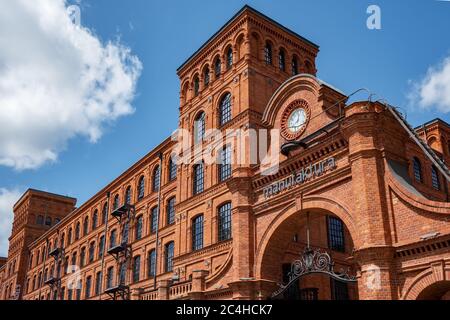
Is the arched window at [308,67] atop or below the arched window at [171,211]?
atop

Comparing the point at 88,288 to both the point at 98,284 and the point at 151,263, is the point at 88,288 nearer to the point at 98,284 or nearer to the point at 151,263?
the point at 98,284

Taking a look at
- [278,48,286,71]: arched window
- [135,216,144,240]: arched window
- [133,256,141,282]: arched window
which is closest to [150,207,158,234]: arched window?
[135,216,144,240]: arched window

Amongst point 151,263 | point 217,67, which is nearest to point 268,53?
point 217,67

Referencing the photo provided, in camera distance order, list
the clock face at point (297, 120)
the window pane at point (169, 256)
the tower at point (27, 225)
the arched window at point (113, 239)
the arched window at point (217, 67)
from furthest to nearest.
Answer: the tower at point (27, 225)
the arched window at point (113, 239)
the window pane at point (169, 256)
the arched window at point (217, 67)
the clock face at point (297, 120)

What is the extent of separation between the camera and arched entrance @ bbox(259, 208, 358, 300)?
18.6 meters

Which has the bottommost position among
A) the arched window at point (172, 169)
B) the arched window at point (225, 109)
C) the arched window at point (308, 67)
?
the arched window at point (172, 169)

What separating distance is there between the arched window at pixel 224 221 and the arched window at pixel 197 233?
2.25m

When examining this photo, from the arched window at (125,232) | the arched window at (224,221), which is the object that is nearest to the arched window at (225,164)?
the arched window at (224,221)

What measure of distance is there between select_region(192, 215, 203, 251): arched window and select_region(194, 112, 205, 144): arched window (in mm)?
5295

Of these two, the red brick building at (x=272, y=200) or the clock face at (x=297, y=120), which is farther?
the clock face at (x=297, y=120)

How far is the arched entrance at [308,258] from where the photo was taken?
18562mm

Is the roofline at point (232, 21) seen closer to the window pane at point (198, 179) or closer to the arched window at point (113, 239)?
the window pane at point (198, 179)
